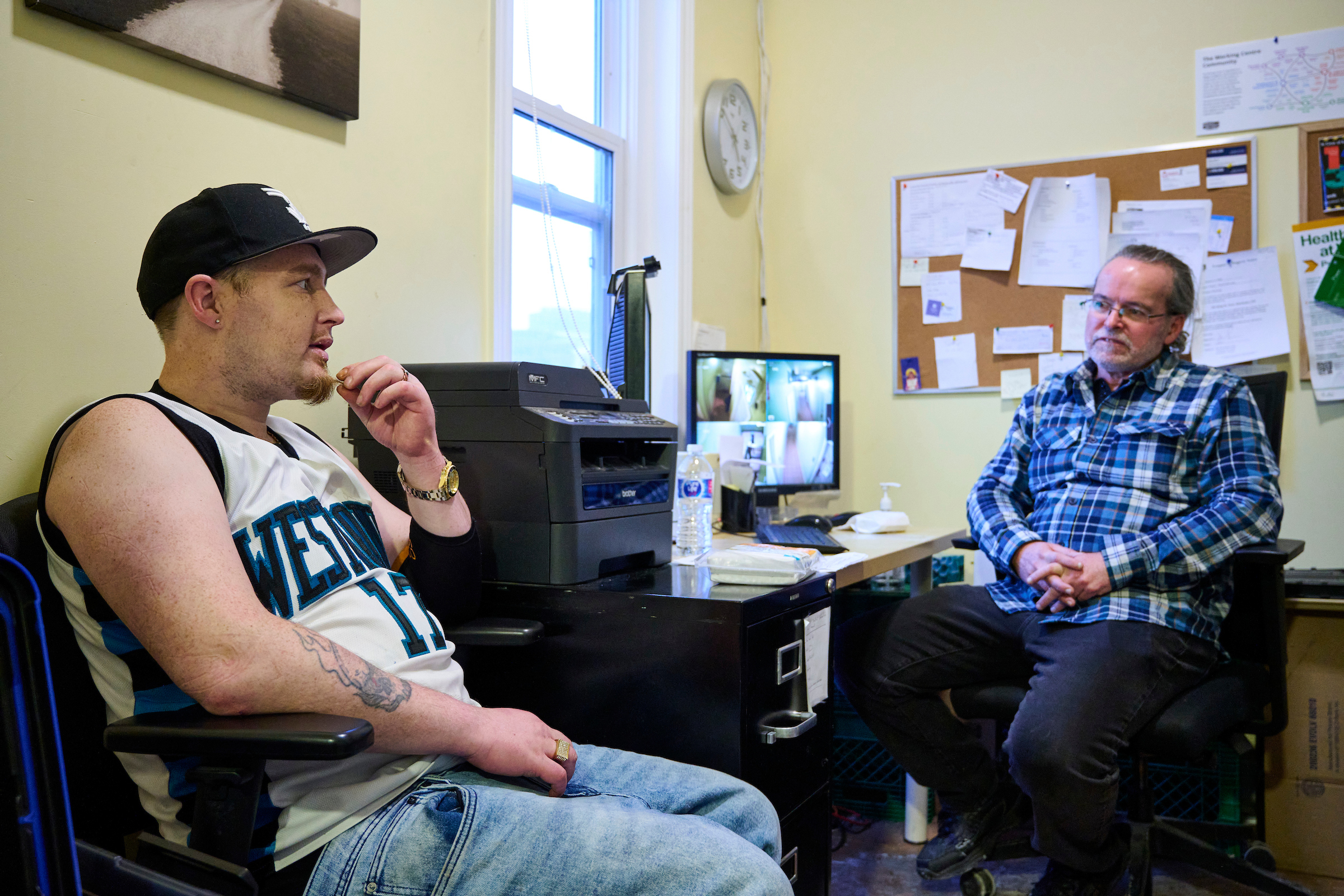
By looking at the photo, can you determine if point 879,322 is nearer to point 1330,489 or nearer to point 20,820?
point 1330,489

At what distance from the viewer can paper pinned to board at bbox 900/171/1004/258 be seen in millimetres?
2961

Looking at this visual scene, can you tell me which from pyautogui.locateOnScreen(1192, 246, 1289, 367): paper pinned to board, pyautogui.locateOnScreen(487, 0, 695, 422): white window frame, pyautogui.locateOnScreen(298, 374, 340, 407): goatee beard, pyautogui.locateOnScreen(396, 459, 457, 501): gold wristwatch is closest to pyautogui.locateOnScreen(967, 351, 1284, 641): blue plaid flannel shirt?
pyautogui.locateOnScreen(1192, 246, 1289, 367): paper pinned to board

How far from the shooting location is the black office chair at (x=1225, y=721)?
67.9 inches

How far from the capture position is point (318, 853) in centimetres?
98

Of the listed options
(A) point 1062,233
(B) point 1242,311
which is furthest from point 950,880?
(A) point 1062,233

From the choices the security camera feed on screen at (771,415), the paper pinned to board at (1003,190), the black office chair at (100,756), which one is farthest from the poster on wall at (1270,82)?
the black office chair at (100,756)

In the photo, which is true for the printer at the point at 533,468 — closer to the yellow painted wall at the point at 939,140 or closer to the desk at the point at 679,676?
the desk at the point at 679,676

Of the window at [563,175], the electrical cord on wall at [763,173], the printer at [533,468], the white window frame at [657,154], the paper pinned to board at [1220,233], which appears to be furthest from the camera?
the electrical cord on wall at [763,173]

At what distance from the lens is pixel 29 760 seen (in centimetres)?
64

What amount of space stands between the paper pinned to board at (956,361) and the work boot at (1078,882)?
1.58 m

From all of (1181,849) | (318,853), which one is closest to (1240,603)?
(1181,849)

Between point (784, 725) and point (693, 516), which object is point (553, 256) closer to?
point (693, 516)

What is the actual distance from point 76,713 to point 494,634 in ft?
1.69

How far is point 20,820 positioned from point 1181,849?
212 cm
